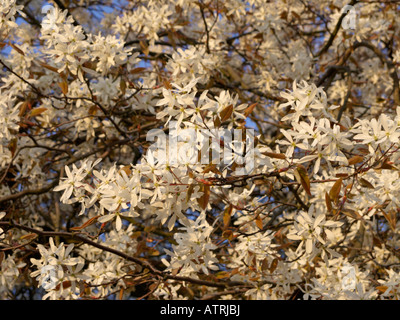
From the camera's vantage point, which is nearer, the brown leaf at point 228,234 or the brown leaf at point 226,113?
the brown leaf at point 226,113

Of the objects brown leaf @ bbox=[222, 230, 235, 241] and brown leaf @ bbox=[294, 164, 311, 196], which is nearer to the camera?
brown leaf @ bbox=[294, 164, 311, 196]

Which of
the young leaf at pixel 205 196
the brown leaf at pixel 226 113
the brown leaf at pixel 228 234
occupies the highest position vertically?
the brown leaf at pixel 226 113

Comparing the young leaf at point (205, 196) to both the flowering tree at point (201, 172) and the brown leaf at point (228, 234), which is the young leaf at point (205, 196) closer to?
the flowering tree at point (201, 172)

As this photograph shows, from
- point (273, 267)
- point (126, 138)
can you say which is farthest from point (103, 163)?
point (273, 267)

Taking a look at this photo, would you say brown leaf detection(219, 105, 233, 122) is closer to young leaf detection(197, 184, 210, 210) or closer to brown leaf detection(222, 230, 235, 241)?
young leaf detection(197, 184, 210, 210)

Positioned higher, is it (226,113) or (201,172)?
(226,113)

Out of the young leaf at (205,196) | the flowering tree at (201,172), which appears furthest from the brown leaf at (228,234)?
the young leaf at (205,196)

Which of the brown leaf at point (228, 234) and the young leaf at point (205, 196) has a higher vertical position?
the young leaf at point (205, 196)

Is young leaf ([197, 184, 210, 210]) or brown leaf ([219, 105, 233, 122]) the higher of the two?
brown leaf ([219, 105, 233, 122])

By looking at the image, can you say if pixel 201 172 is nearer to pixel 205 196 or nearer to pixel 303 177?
pixel 205 196

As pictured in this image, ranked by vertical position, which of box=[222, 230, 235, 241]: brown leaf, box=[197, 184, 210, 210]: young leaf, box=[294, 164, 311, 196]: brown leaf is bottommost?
box=[222, 230, 235, 241]: brown leaf

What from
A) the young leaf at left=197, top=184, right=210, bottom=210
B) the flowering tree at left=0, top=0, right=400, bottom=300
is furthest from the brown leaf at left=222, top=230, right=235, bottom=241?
the young leaf at left=197, top=184, right=210, bottom=210

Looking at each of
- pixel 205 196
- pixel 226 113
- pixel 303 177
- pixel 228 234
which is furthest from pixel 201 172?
pixel 228 234

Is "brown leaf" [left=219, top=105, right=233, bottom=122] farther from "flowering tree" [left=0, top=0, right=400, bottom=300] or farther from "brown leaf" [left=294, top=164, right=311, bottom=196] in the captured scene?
"brown leaf" [left=294, top=164, right=311, bottom=196]
